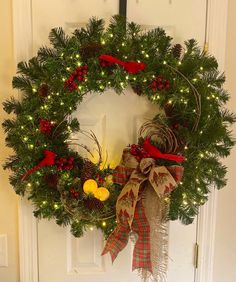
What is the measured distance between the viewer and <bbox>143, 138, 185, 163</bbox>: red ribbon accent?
3.80 feet

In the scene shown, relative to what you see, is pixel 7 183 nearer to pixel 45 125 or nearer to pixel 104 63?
pixel 45 125

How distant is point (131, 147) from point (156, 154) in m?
0.11

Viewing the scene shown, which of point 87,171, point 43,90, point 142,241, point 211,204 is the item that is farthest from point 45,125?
point 211,204

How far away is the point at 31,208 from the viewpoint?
4.57ft

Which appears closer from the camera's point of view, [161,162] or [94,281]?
[161,162]

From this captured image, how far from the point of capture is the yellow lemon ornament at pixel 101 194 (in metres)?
1.21

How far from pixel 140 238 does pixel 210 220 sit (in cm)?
42

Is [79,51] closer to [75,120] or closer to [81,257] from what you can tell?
[75,120]

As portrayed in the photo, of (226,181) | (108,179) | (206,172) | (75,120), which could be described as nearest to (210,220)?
(226,181)

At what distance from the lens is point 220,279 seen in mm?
1505

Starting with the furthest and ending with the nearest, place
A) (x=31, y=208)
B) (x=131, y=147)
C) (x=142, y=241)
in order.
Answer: (x=31, y=208), (x=131, y=147), (x=142, y=241)

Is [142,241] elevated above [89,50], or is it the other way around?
[89,50]

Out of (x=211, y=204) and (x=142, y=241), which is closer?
(x=142, y=241)

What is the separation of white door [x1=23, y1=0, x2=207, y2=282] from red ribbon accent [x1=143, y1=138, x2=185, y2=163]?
0.52 ft
